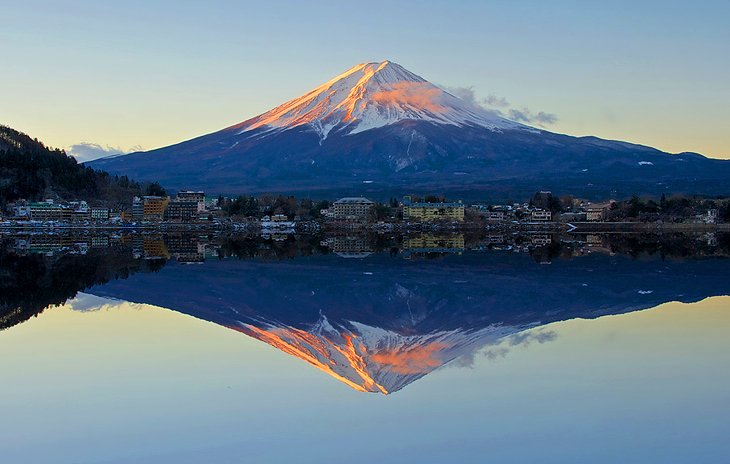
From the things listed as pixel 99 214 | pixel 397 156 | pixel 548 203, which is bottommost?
pixel 99 214

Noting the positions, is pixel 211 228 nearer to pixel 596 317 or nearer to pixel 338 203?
pixel 338 203

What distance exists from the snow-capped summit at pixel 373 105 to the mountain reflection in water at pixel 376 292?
86.0m

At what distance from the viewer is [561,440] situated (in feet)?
16.9

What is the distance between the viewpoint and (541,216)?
59250 mm

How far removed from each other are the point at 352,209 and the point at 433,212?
5065 mm

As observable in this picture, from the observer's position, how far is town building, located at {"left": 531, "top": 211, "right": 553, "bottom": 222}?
58.9m

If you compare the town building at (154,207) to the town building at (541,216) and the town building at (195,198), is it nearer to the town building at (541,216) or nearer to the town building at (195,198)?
the town building at (195,198)

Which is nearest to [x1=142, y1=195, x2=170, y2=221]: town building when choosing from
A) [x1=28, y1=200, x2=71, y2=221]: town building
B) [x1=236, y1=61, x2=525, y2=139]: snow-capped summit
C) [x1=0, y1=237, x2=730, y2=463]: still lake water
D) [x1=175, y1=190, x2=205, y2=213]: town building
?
[x1=175, y1=190, x2=205, y2=213]: town building

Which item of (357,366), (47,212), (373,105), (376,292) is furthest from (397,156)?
(357,366)

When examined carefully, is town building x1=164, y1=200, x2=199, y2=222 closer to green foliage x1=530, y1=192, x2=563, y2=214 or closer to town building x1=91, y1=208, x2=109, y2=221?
town building x1=91, y1=208, x2=109, y2=221

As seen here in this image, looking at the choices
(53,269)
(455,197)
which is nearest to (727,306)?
(53,269)

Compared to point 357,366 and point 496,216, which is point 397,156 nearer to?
point 496,216

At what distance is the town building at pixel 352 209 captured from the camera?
55.1 m

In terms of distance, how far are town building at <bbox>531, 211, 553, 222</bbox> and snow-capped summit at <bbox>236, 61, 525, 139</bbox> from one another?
48.8 m
